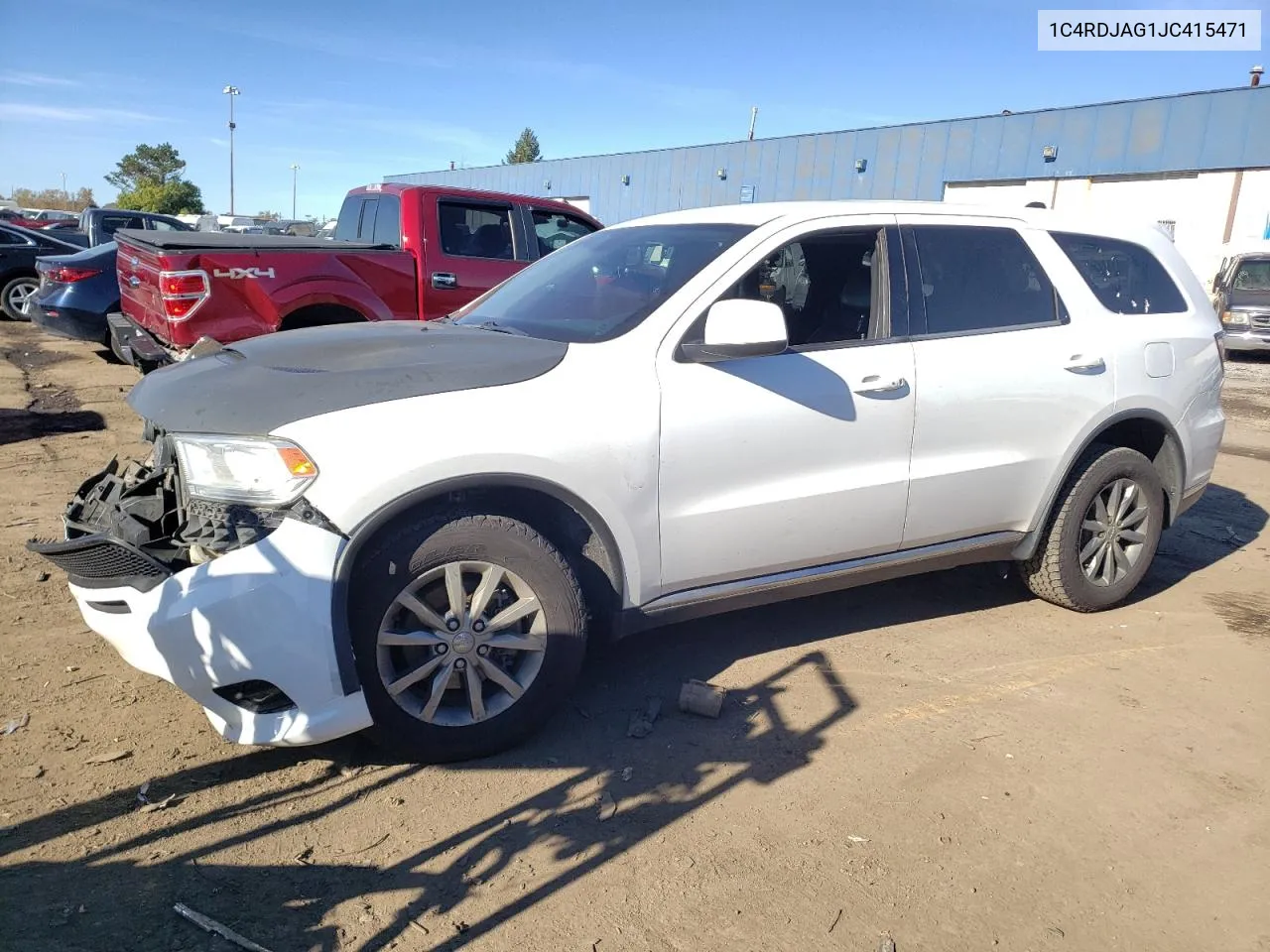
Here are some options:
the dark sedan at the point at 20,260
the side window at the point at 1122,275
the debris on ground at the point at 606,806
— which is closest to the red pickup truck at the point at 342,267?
the debris on ground at the point at 606,806

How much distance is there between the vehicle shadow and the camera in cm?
728

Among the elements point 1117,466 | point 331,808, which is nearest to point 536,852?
point 331,808

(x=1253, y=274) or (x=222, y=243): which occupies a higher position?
(x=1253, y=274)

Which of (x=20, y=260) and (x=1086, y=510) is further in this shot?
(x=20, y=260)

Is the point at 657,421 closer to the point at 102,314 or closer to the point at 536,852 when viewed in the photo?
the point at 536,852

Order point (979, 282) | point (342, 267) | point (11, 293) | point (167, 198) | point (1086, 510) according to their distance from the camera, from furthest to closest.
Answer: point (167, 198) → point (11, 293) → point (342, 267) → point (1086, 510) → point (979, 282)

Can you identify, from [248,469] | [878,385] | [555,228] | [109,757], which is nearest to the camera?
[248,469]

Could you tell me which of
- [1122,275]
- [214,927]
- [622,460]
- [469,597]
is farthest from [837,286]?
[214,927]

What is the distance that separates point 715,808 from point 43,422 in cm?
707

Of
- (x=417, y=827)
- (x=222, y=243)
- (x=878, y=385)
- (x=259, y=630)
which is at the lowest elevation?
(x=417, y=827)

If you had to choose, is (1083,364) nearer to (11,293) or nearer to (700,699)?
(700,699)

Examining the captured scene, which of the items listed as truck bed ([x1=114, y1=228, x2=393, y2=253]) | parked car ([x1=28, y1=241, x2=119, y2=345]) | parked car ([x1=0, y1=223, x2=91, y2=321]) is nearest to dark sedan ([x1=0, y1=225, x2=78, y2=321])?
parked car ([x1=0, y1=223, x2=91, y2=321])

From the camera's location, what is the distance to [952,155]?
25984 millimetres

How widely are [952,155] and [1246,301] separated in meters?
10.7
